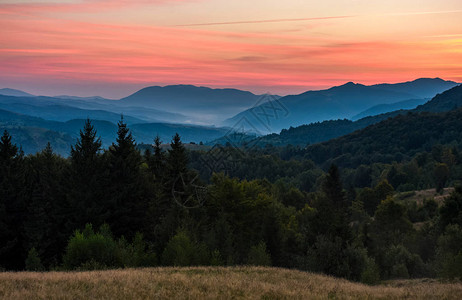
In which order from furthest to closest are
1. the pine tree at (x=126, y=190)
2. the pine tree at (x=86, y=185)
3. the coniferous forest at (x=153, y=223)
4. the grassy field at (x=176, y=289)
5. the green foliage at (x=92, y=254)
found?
the pine tree at (x=126, y=190)
the pine tree at (x=86, y=185)
the coniferous forest at (x=153, y=223)
the green foliage at (x=92, y=254)
the grassy field at (x=176, y=289)

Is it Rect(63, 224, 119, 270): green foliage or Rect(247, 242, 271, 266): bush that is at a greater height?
Rect(63, 224, 119, 270): green foliage

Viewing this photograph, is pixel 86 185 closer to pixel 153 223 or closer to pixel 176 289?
pixel 153 223

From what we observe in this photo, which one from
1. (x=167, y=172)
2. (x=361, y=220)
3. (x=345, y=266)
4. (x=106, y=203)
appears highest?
(x=167, y=172)

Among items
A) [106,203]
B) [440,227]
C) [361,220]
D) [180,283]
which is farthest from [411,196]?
[180,283]

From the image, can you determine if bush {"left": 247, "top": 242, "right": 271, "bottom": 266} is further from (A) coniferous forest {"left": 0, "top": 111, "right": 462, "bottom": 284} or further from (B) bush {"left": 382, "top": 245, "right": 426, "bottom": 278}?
(B) bush {"left": 382, "top": 245, "right": 426, "bottom": 278}

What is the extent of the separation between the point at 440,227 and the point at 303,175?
126 m

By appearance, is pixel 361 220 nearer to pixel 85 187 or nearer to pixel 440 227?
pixel 440 227

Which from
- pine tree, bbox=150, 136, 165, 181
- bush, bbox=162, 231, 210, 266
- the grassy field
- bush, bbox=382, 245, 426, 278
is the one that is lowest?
bush, bbox=382, 245, 426, 278

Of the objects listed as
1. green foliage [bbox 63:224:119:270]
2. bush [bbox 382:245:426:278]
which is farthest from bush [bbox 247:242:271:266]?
bush [bbox 382:245:426:278]

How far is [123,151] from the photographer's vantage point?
51750 mm

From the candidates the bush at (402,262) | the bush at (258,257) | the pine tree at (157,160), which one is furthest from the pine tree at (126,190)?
the bush at (402,262)

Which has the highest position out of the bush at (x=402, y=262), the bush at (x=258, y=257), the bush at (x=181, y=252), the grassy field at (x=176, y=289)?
the grassy field at (x=176, y=289)

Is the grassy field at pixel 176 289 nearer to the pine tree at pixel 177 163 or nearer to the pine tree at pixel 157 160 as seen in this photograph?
the pine tree at pixel 177 163

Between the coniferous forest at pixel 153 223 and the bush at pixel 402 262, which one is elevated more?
the coniferous forest at pixel 153 223
